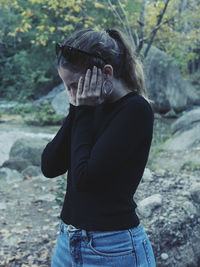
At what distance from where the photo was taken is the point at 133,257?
1403mm

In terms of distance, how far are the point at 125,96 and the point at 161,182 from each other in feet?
11.7

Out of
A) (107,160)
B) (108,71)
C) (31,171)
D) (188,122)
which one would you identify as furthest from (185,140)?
(107,160)

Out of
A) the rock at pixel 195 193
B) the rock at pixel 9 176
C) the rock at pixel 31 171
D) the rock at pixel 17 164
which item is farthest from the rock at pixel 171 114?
the rock at pixel 195 193

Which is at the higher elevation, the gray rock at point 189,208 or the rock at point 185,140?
the gray rock at point 189,208

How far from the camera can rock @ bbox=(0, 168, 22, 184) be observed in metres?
6.56

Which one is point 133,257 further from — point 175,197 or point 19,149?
point 19,149

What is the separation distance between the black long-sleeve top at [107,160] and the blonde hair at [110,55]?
0.11 meters

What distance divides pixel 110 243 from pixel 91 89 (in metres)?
0.65

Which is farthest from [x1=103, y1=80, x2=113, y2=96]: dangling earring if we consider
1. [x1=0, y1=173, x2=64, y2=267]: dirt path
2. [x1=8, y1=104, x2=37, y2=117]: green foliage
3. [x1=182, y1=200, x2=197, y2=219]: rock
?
[x1=8, y1=104, x2=37, y2=117]: green foliage

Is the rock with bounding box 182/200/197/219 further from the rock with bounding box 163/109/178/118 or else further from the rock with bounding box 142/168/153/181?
the rock with bounding box 163/109/178/118

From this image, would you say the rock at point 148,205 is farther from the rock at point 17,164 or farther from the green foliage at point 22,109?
the green foliage at point 22,109

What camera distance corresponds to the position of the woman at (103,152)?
133cm

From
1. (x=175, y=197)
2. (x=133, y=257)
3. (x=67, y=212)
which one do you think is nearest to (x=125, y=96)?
(x=67, y=212)

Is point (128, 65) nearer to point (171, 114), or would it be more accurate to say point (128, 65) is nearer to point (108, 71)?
point (108, 71)
